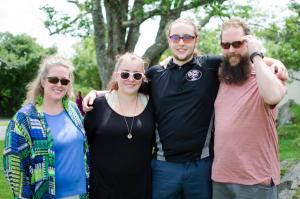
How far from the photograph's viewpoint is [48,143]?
436 cm

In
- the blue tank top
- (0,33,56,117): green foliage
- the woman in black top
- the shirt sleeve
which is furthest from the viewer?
(0,33,56,117): green foliage

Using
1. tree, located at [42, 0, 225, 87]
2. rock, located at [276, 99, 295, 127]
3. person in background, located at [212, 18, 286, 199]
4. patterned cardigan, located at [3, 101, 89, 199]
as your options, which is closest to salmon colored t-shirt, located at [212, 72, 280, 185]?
person in background, located at [212, 18, 286, 199]

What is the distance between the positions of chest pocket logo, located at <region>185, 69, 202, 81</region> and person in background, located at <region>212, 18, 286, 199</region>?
414 mm

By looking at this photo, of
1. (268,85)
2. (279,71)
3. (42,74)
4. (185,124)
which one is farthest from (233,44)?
(42,74)

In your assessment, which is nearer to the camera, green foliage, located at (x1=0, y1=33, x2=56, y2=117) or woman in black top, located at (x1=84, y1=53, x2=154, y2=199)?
woman in black top, located at (x1=84, y1=53, x2=154, y2=199)

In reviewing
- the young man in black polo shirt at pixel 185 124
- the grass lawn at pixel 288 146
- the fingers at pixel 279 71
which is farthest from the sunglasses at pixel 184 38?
the grass lawn at pixel 288 146

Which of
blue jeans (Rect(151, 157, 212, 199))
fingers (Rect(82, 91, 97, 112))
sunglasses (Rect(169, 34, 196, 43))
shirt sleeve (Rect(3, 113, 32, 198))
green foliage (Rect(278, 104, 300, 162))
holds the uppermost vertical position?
sunglasses (Rect(169, 34, 196, 43))

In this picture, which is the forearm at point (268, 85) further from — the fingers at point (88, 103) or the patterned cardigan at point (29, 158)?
the patterned cardigan at point (29, 158)

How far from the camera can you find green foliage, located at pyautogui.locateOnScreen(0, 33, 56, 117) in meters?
34.9

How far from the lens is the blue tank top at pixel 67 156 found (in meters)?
4.46

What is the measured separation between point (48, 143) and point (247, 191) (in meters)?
1.90

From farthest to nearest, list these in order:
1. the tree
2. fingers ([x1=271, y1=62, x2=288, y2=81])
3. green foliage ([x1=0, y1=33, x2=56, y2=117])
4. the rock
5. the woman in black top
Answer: green foliage ([x1=0, y1=33, x2=56, y2=117]) → the rock → the tree → the woman in black top → fingers ([x1=271, y1=62, x2=288, y2=81])

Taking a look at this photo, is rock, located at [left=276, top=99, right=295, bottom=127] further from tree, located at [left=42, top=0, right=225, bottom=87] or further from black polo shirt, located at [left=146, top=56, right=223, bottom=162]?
black polo shirt, located at [left=146, top=56, right=223, bottom=162]

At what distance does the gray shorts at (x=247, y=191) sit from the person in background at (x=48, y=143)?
140 cm
